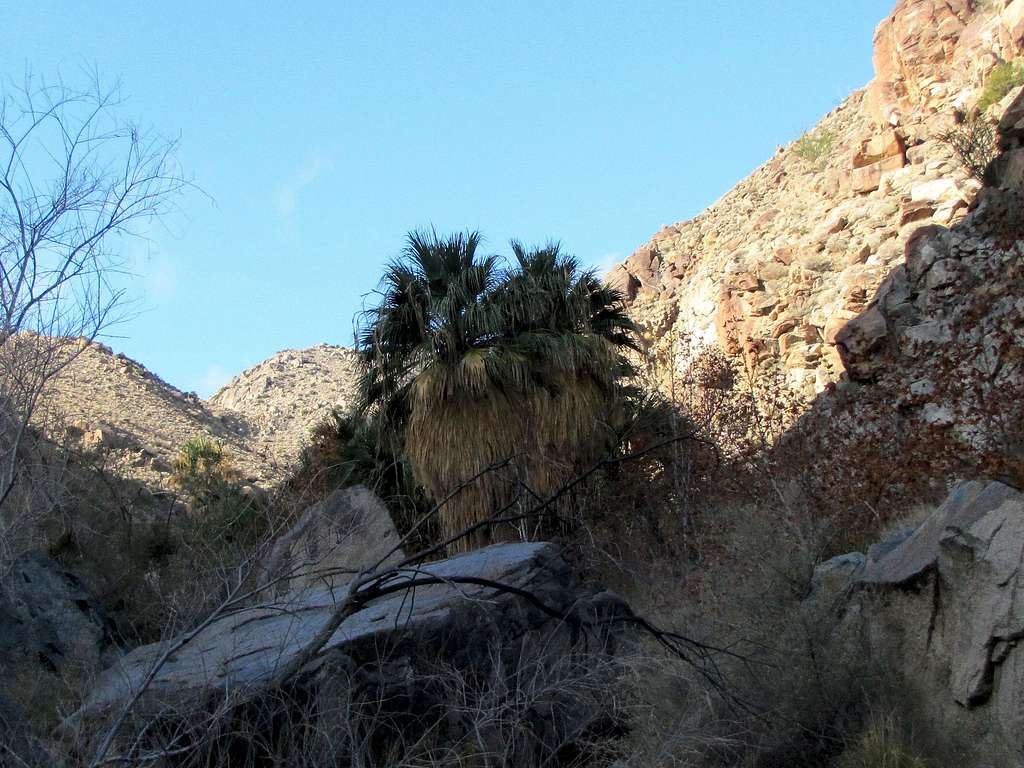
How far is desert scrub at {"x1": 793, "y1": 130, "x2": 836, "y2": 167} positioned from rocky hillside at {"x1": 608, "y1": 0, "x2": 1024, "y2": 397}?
→ 0.07m

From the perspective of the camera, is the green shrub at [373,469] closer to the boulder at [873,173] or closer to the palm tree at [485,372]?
the palm tree at [485,372]

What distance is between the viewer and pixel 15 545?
8156 mm

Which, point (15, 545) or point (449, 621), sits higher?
point (15, 545)

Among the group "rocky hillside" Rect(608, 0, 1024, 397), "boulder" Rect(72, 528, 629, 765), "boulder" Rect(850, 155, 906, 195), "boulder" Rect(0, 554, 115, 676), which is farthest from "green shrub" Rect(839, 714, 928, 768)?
"boulder" Rect(850, 155, 906, 195)

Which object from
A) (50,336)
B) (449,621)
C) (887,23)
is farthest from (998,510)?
(887,23)

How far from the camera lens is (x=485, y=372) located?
14445 mm

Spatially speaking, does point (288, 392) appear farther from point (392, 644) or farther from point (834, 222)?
point (392, 644)

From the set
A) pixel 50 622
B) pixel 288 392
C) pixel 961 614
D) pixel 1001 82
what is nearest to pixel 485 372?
pixel 50 622

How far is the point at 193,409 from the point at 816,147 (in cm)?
2705

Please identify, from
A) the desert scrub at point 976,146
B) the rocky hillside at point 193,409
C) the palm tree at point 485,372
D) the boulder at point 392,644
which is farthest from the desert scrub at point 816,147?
the boulder at point 392,644

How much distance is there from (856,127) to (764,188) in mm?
4003

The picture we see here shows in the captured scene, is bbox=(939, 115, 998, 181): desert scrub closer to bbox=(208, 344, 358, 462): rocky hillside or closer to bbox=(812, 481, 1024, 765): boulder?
bbox=(812, 481, 1024, 765): boulder

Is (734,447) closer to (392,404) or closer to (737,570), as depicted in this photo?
(392,404)

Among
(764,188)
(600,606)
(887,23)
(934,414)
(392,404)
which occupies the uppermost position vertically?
(887,23)
